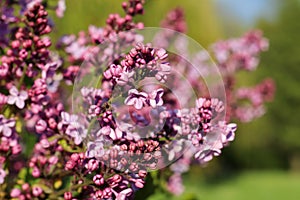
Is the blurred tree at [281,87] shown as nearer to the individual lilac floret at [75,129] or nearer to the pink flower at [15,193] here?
the pink flower at [15,193]

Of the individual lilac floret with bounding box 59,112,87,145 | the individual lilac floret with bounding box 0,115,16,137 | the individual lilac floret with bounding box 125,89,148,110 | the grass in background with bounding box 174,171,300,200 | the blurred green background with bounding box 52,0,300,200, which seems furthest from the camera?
the blurred green background with bounding box 52,0,300,200

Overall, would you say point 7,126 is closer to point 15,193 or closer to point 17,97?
point 17,97

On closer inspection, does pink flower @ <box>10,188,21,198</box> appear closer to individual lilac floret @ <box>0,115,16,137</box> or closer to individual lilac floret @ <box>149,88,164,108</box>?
individual lilac floret @ <box>0,115,16,137</box>

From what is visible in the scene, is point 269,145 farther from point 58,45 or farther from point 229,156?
point 58,45

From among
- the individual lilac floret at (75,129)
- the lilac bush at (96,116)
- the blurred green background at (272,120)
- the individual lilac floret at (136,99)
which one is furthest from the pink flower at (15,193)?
the blurred green background at (272,120)

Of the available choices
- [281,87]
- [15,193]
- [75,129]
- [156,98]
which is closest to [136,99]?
[156,98]

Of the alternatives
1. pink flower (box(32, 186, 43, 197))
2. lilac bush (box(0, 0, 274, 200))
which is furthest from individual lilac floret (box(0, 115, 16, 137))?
pink flower (box(32, 186, 43, 197))

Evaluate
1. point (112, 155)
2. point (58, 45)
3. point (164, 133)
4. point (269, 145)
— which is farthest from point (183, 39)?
point (269, 145)
